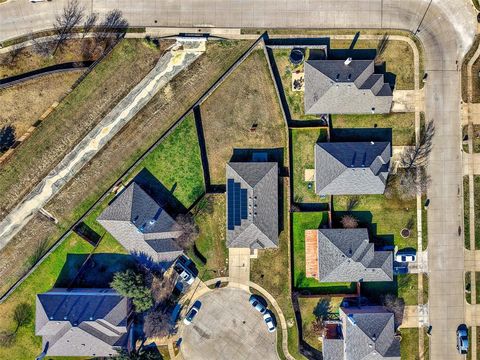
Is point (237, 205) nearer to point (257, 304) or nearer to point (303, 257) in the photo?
point (303, 257)

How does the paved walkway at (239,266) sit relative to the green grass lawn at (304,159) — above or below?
below

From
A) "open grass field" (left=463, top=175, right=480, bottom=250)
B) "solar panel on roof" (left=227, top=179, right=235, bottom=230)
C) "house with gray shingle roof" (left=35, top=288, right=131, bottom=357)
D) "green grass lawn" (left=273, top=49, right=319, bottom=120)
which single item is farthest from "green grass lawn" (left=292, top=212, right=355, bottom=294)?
"house with gray shingle roof" (left=35, top=288, right=131, bottom=357)

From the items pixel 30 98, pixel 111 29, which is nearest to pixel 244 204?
pixel 111 29

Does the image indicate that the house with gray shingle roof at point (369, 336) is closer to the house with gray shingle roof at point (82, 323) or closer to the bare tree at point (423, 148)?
the bare tree at point (423, 148)

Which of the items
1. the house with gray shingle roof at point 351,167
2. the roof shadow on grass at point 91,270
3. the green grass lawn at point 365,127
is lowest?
the roof shadow on grass at point 91,270

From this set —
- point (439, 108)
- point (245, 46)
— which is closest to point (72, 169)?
point (245, 46)

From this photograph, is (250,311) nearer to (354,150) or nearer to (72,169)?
(354,150)

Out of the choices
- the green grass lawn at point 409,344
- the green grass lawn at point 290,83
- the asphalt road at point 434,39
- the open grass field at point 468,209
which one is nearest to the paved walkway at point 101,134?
the asphalt road at point 434,39
